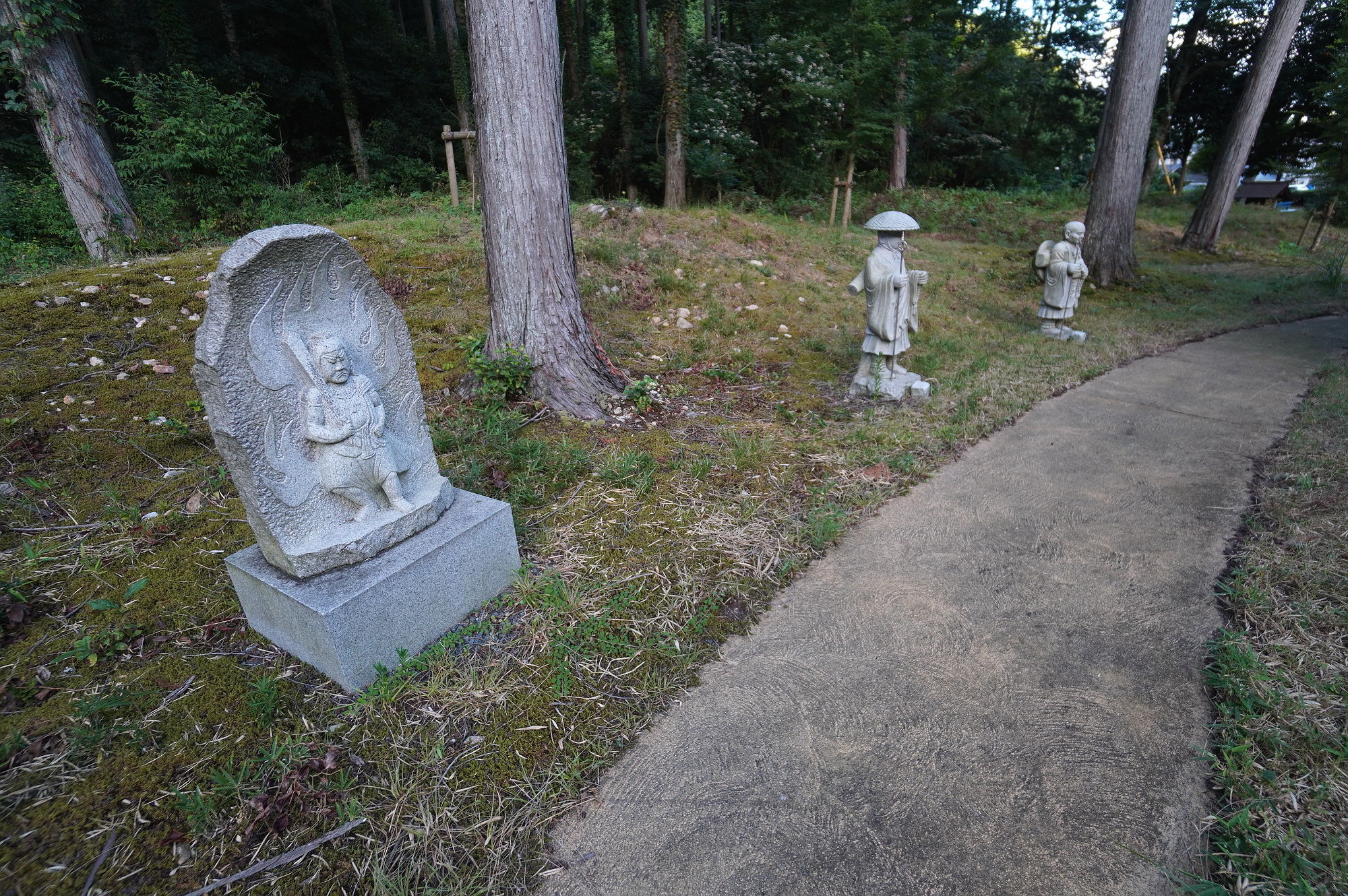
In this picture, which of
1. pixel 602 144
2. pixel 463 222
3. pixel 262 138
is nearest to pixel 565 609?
pixel 463 222

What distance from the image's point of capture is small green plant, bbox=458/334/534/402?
445 cm

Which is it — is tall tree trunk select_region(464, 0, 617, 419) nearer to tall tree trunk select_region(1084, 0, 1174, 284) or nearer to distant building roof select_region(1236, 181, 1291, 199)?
tall tree trunk select_region(1084, 0, 1174, 284)

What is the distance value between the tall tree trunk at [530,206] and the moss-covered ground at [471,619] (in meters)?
0.48

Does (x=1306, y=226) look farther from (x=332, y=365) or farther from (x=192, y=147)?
(x=192, y=147)

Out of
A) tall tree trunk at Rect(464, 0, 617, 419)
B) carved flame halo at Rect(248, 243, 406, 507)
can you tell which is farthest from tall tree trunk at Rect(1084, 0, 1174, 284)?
carved flame halo at Rect(248, 243, 406, 507)

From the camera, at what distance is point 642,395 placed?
4.72 meters

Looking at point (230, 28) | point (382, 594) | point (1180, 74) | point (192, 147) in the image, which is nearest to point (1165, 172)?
point (1180, 74)

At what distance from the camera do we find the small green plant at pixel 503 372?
4445 mm

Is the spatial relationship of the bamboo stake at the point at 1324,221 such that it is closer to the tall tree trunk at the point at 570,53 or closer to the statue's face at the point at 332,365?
the tall tree trunk at the point at 570,53

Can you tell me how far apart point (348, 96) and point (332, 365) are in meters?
15.6

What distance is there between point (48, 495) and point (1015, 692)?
4633mm

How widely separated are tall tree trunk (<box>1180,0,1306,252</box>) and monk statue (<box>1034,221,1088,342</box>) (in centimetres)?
711

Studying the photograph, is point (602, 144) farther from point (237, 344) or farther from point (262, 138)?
point (237, 344)

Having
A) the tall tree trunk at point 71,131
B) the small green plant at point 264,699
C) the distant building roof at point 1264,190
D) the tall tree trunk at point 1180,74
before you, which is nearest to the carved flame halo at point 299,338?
the small green plant at point 264,699
